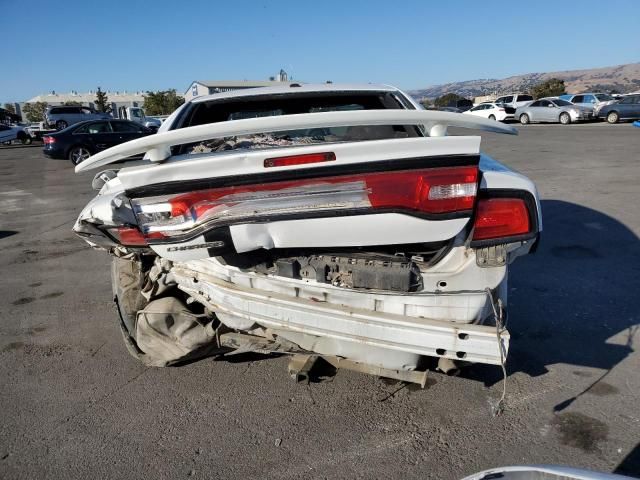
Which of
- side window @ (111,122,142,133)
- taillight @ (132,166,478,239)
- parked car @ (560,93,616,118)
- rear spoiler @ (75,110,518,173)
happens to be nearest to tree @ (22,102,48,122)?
side window @ (111,122,142,133)

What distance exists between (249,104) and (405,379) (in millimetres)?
2387

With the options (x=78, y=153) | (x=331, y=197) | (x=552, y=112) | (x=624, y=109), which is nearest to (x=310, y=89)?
(x=331, y=197)

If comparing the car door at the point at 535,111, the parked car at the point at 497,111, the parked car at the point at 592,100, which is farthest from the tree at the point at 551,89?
the car door at the point at 535,111

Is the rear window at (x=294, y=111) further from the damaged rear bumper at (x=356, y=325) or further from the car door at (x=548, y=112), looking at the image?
the car door at (x=548, y=112)

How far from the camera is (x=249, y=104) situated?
3.80 m

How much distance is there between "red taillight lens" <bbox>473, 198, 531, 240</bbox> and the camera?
2135mm

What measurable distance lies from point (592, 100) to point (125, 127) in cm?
2300

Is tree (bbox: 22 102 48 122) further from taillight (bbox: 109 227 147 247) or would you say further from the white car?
the white car

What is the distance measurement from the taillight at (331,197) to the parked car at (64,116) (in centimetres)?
3139

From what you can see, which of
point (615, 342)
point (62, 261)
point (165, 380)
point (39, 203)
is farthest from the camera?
point (39, 203)

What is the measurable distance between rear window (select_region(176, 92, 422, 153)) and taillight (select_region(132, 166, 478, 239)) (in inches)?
41.0

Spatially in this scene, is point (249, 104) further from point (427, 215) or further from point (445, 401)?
point (445, 401)

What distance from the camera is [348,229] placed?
2068mm

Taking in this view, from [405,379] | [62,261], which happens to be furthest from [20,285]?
[405,379]
